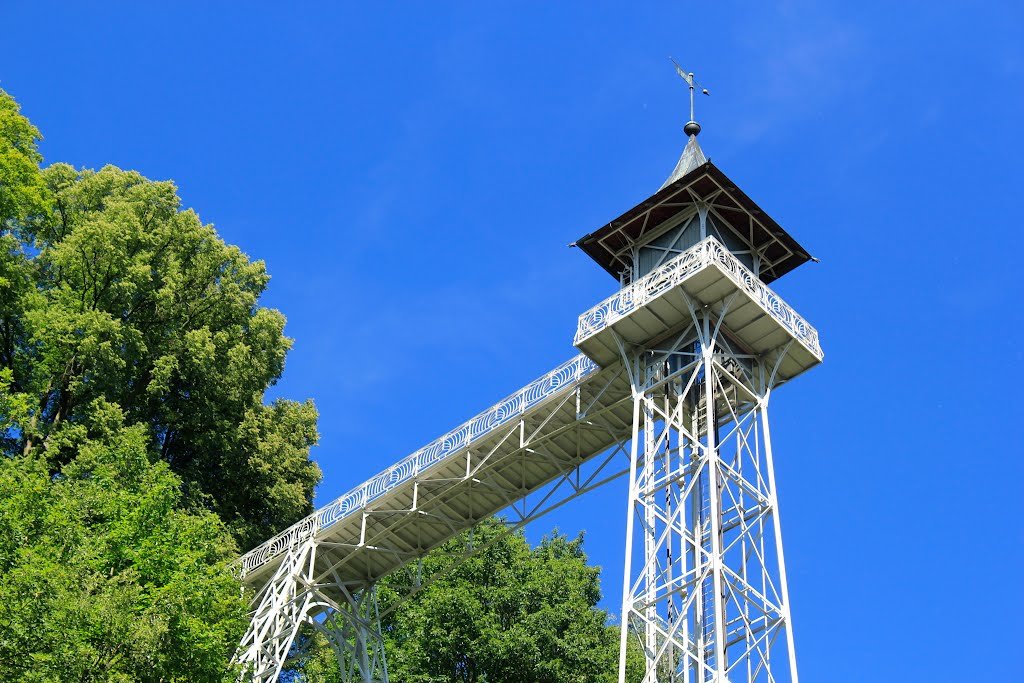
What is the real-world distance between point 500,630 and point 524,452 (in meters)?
10.6

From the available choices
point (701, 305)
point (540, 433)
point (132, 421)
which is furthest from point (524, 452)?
point (132, 421)

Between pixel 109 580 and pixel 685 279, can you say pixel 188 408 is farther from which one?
pixel 685 279

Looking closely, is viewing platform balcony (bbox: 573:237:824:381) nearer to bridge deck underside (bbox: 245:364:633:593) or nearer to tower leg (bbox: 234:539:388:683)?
bridge deck underside (bbox: 245:364:633:593)

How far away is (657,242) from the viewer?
2766 cm

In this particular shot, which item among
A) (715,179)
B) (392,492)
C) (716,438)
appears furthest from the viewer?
(392,492)

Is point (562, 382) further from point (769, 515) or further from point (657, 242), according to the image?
point (769, 515)

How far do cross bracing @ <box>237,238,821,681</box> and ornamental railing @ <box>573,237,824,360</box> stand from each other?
26 millimetres

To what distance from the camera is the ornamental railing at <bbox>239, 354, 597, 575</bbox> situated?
2733 cm

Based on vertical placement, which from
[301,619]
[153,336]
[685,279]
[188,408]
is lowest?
[301,619]

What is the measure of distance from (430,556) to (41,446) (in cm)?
1198

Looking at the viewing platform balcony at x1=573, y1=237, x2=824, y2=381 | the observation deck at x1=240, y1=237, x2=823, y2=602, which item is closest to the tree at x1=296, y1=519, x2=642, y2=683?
the observation deck at x1=240, y1=237, x2=823, y2=602

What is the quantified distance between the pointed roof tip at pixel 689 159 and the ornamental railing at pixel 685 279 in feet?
8.68

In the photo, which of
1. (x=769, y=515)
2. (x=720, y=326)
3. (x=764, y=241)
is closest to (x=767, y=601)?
(x=769, y=515)

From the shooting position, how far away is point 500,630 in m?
37.0
